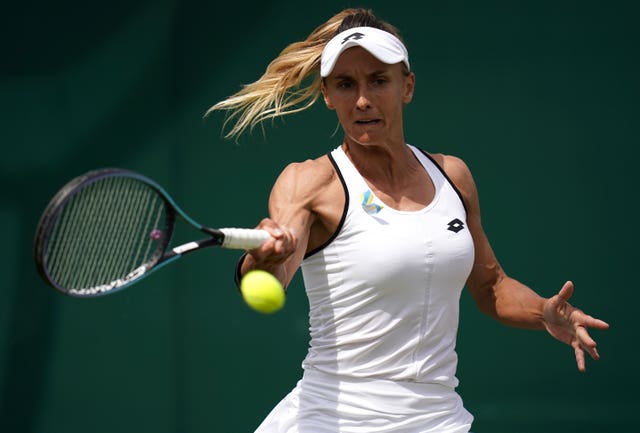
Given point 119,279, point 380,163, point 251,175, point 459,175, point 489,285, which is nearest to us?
point 119,279

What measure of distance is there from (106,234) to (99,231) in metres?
0.02

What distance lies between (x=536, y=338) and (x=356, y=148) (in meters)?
1.71

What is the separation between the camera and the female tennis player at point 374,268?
2748mm

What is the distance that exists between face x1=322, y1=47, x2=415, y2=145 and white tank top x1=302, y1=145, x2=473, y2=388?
13 centimetres

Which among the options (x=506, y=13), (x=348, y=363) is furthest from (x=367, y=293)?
(x=506, y=13)

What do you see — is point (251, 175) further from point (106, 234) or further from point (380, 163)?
point (106, 234)

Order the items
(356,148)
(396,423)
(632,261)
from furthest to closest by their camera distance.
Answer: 1. (632,261)
2. (356,148)
3. (396,423)

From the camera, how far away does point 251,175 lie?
4422mm

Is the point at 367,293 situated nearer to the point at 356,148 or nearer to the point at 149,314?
the point at 356,148

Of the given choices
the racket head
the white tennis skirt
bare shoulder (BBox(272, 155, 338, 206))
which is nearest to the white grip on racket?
the racket head

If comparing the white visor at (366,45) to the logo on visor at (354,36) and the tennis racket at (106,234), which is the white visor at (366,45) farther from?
the tennis racket at (106,234)

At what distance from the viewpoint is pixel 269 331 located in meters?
4.39

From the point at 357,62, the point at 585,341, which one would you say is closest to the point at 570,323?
the point at 585,341

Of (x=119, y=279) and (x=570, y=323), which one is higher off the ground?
(x=119, y=279)
